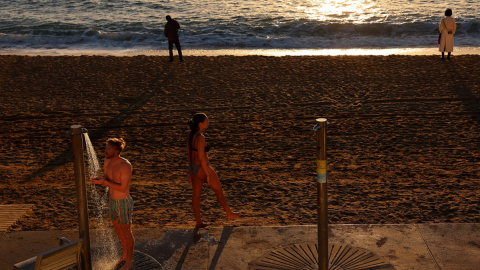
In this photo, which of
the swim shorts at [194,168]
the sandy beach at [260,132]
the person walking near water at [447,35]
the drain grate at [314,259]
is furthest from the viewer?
the person walking near water at [447,35]

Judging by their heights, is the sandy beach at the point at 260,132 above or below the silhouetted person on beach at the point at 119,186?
below

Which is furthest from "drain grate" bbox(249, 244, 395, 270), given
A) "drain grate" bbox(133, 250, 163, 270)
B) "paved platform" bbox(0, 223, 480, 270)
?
"drain grate" bbox(133, 250, 163, 270)

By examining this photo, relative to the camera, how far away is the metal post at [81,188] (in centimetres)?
501

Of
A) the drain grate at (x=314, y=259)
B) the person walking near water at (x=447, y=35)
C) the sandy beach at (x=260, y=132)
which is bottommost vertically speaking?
the sandy beach at (x=260, y=132)

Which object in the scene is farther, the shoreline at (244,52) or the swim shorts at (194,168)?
the shoreline at (244,52)

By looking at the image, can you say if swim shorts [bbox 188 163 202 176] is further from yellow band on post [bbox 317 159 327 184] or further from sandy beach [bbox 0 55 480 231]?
yellow band on post [bbox 317 159 327 184]

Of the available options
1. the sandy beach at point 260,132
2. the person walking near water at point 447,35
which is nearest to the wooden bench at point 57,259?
the sandy beach at point 260,132

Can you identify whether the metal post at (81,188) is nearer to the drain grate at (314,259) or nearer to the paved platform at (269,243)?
the paved platform at (269,243)

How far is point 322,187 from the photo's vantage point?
5207 mm

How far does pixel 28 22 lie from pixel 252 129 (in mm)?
23253

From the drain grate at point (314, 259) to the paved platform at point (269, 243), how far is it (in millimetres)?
75

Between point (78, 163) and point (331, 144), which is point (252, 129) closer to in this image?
point (331, 144)

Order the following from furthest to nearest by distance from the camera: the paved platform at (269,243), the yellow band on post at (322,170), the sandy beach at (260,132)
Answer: the sandy beach at (260,132) < the paved platform at (269,243) < the yellow band on post at (322,170)

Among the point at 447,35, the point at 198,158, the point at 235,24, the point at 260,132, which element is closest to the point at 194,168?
the point at 198,158
